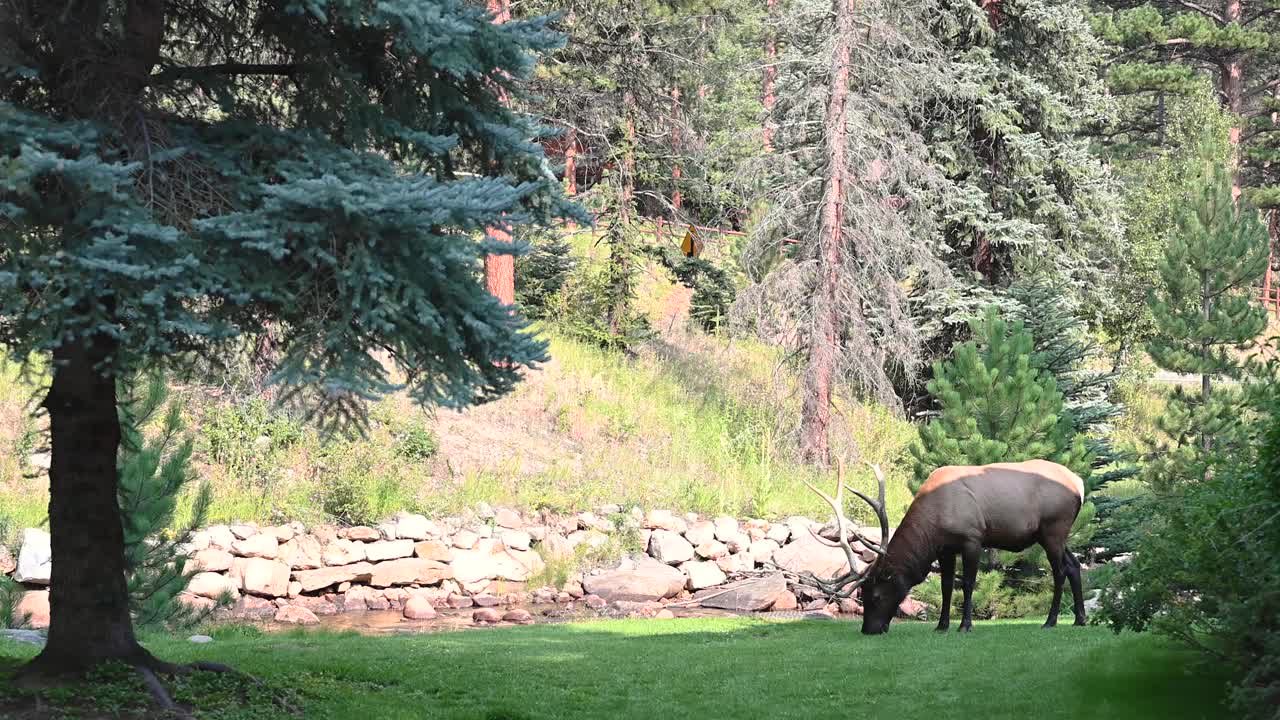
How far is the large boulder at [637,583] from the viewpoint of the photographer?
2141 centimetres

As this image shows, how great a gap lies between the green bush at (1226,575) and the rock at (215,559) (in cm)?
1351

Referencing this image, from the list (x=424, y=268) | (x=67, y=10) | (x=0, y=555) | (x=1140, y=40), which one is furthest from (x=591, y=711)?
(x=1140, y=40)

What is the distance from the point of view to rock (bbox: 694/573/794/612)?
21.3 metres

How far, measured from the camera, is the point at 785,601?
21.5 metres

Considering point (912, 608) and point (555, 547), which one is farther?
point (555, 547)

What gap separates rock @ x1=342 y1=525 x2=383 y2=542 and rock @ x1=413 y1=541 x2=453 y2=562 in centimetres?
64

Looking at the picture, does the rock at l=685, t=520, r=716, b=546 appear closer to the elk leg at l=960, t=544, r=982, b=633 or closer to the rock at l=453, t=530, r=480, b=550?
the rock at l=453, t=530, r=480, b=550

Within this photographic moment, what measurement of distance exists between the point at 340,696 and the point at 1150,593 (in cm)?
553

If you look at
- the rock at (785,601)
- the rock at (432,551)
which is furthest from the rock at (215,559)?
the rock at (785,601)

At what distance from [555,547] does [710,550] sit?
8.66 feet

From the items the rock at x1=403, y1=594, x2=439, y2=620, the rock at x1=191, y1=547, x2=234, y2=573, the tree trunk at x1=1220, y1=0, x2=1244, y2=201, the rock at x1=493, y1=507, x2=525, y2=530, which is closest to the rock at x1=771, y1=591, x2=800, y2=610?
the rock at x1=493, y1=507, x2=525, y2=530

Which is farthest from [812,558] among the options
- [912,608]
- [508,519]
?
[508,519]

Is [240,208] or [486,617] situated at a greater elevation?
[240,208]

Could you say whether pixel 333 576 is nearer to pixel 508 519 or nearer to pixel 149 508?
pixel 508 519
